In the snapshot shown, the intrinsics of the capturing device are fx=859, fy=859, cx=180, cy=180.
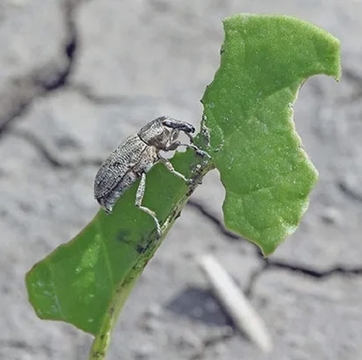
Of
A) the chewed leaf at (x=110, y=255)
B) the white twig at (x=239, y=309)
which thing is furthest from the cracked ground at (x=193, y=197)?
the chewed leaf at (x=110, y=255)

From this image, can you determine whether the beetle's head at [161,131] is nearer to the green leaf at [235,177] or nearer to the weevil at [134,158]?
the weevil at [134,158]

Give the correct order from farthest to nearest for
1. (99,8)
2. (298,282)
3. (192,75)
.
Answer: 1. (99,8)
2. (192,75)
3. (298,282)

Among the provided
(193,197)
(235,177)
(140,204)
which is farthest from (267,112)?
(193,197)

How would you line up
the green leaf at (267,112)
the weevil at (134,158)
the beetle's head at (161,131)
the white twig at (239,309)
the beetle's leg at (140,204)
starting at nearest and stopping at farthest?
the green leaf at (267,112), the beetle's leg at (140,204), the weevil at (134,158), the beetle's head at (161,131), the white twig at (239,309)

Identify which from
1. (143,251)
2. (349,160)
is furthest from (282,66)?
(349,160)

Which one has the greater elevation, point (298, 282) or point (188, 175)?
point (188, 175)

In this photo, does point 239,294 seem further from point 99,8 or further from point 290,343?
point 99,8

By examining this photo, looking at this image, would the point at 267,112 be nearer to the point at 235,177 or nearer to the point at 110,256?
the point at 235,177
